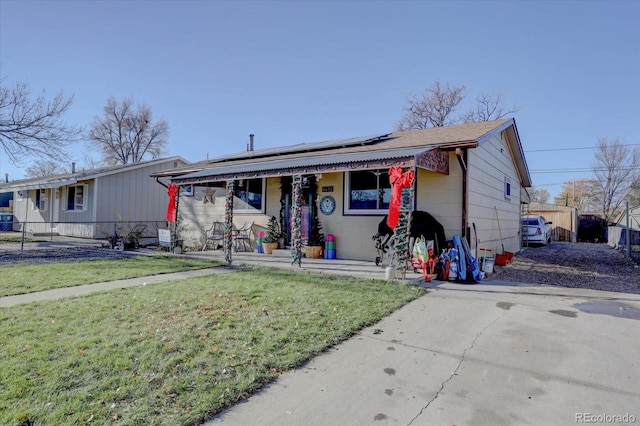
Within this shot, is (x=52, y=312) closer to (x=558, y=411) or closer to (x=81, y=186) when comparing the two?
(x=558, y=411)

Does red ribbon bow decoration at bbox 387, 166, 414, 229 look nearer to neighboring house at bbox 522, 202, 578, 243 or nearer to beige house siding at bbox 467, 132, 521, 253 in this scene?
beige house siding at bbox 467, 132, 521, 253

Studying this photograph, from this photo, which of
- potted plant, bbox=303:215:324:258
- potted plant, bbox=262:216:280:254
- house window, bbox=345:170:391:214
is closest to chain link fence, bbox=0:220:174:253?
potted plant, bbox=262:216:280:254

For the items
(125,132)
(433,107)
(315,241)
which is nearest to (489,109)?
(433,107)

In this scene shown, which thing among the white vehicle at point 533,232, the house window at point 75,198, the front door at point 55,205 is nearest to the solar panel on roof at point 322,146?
the house window at point 75,198

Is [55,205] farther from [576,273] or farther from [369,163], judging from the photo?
[576,273]

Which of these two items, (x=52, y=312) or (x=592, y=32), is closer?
(x=52, y=312)

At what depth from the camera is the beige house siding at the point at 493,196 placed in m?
8.73

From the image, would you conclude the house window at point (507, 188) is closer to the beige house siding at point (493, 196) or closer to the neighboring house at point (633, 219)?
the beige house siding at point (493, 196)

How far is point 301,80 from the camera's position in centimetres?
1494

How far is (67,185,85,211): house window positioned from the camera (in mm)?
18203

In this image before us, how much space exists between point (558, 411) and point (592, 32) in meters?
15.4

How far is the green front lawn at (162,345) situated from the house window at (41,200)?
20.3 meters

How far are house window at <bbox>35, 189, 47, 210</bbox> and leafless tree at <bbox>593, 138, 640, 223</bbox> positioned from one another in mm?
40742

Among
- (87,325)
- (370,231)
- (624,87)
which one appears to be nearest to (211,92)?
(370,231)
